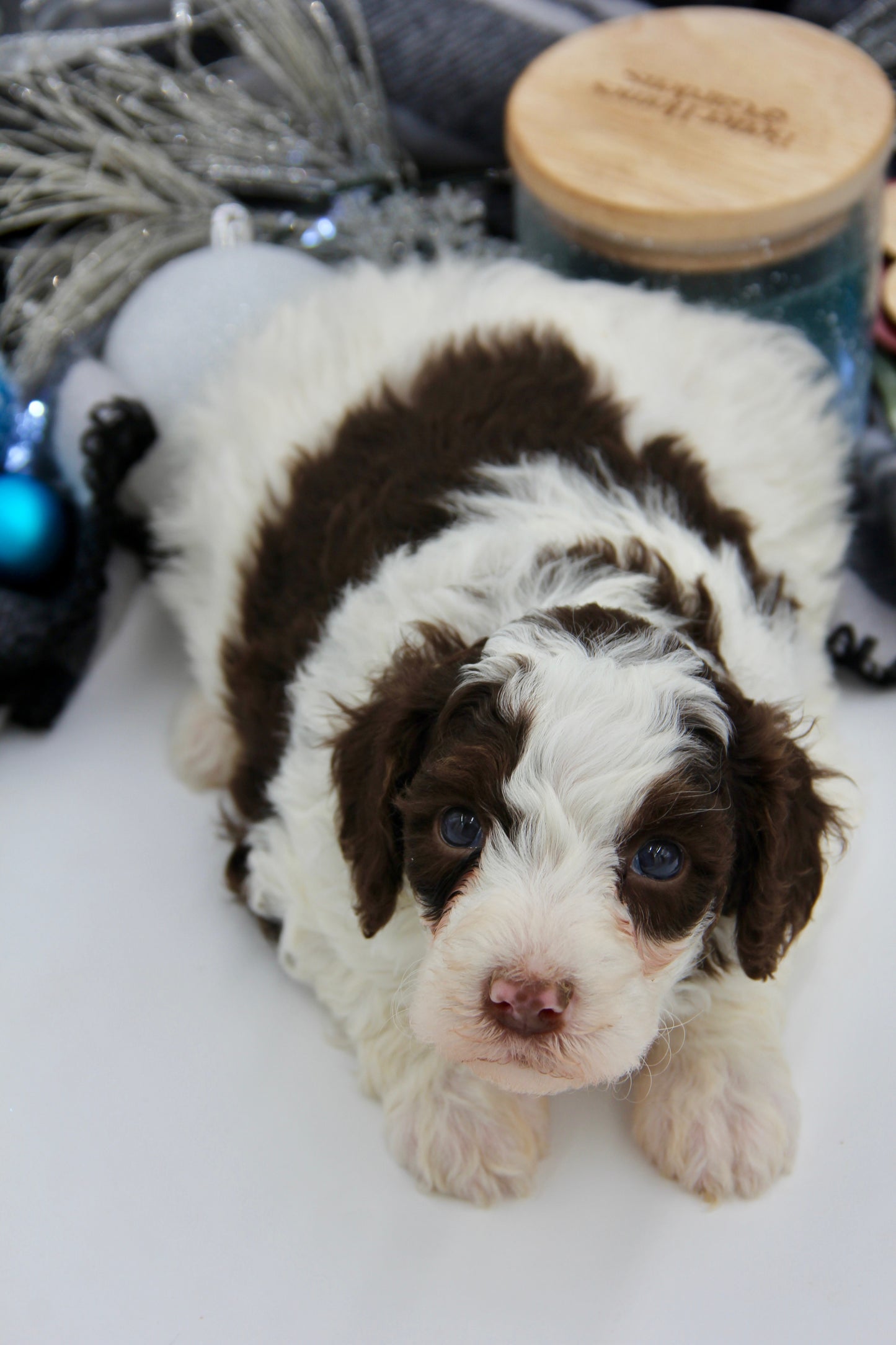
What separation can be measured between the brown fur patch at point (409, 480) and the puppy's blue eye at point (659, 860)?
2.43 ft

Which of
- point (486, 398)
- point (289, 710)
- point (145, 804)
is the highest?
point (486, 398)

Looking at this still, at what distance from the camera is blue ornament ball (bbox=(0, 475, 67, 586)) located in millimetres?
2725

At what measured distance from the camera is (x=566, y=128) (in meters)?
2.81

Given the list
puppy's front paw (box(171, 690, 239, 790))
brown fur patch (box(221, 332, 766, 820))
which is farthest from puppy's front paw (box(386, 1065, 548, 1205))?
puppy's front paw (box(171, 690, 239, 790))

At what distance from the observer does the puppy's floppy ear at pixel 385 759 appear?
174 cm

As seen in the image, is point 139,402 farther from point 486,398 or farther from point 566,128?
point 566,128

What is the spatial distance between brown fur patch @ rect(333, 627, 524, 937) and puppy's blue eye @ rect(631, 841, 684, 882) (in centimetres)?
19

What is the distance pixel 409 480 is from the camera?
2.18 metres

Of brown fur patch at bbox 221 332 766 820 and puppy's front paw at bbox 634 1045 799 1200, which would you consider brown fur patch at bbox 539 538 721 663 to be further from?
puppy's front paw at bbox 634 1045 799 1200

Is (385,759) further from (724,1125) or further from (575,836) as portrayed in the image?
(724,1125)

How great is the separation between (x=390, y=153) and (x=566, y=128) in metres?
0.91

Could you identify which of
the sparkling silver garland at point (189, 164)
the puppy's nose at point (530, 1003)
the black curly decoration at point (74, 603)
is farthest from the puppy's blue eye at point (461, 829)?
the sparkling silver garland at point (189, 164)

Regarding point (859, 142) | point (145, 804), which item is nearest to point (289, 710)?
point (145, 804)

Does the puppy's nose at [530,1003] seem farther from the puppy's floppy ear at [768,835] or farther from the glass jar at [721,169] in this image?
the glass jar at [721,169]
